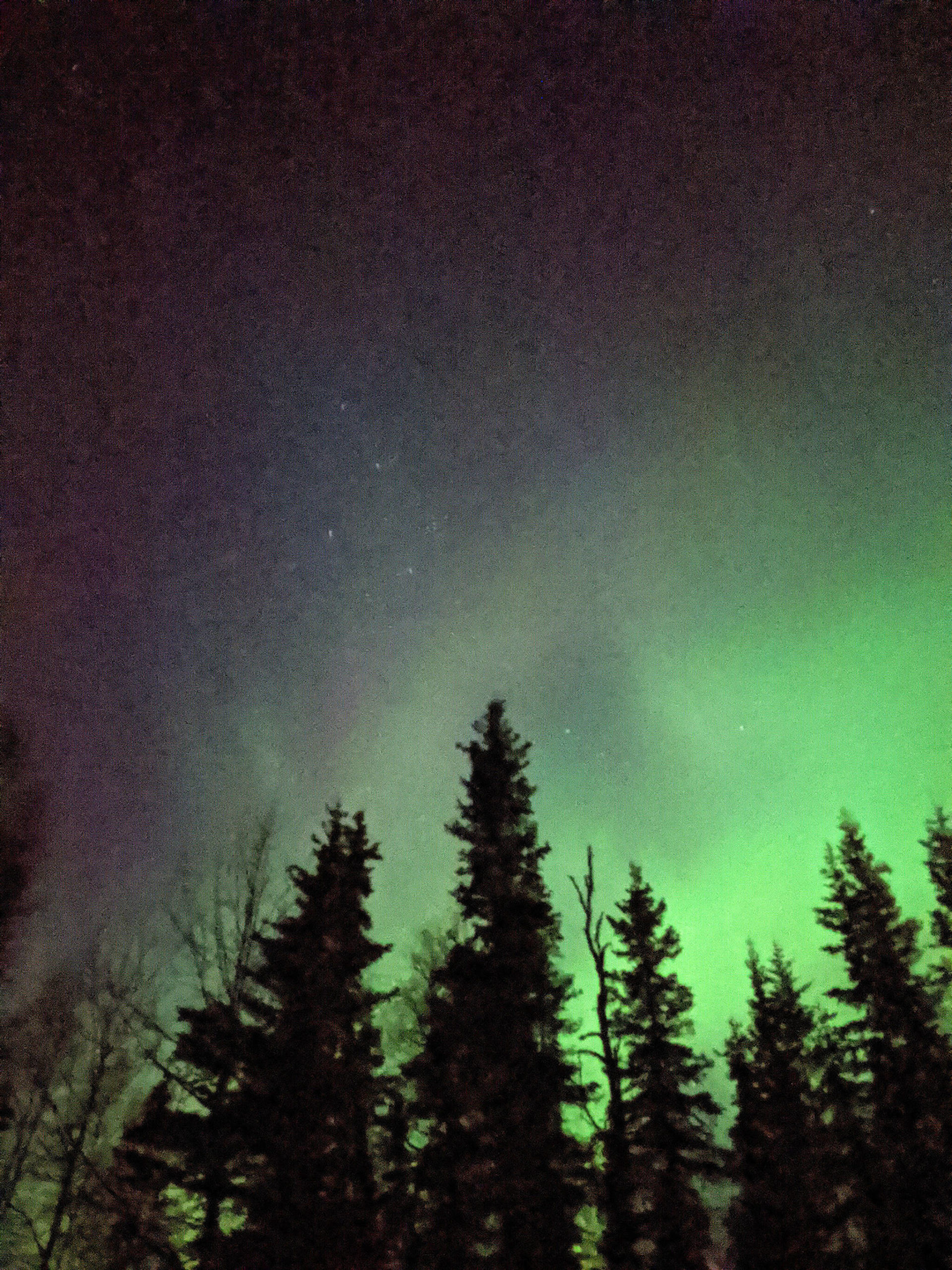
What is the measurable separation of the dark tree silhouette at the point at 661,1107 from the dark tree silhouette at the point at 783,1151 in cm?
175

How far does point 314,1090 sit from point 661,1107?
1521cm

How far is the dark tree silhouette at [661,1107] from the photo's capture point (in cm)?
2311

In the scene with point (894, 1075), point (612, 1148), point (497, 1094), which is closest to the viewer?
point (612, 1148)

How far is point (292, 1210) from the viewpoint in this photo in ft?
46.9

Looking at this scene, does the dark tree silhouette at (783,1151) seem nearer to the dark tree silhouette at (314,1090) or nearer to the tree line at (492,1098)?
the tree line at (492,1098)

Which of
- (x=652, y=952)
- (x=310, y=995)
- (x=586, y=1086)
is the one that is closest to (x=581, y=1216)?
(x=652, y=952)

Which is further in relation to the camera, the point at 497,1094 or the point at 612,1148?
the point at 497,1094

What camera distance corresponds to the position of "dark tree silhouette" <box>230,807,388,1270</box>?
14.3 metres

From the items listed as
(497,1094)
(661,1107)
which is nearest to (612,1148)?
(497,1094)

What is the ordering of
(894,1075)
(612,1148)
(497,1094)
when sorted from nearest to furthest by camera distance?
(612,1148) < (497,1094) < (894,1075)

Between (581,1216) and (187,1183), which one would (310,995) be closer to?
(187,1183)

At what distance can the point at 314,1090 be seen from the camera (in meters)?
16.0

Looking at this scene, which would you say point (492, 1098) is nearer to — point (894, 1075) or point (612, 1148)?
point (612, 1148)

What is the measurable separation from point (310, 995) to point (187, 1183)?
426 cm
